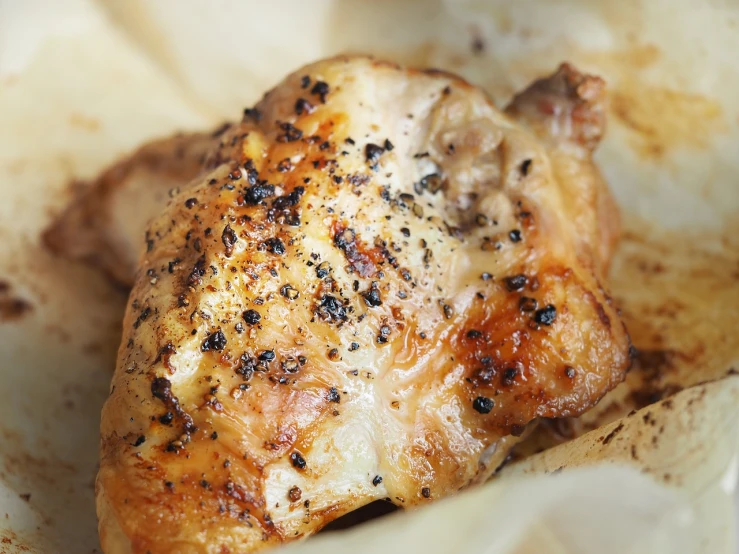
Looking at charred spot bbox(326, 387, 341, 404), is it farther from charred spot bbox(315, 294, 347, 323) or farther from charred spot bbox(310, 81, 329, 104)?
charred spot bbox(310, 81, 329, 104)

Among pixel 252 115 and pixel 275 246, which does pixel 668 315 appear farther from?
pixel 252 115

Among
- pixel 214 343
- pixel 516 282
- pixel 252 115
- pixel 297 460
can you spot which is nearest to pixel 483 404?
pixel 516 282

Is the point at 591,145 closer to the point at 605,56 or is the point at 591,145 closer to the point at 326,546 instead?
the point at 605,56

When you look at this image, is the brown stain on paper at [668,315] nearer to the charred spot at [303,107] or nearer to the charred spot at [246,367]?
the charred spot at [246,367]

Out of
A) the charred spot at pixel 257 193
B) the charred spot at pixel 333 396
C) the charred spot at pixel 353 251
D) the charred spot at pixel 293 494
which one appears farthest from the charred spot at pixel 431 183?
the charred spot at pixel 293 494

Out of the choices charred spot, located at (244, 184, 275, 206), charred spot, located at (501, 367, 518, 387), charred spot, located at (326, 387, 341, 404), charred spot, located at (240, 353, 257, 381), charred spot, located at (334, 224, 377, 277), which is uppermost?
charred spot, located at (244, 184, 275, 206)

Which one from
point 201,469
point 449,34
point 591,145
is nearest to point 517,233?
point 591,145

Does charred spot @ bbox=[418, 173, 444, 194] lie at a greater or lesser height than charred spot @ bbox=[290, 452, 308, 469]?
greater

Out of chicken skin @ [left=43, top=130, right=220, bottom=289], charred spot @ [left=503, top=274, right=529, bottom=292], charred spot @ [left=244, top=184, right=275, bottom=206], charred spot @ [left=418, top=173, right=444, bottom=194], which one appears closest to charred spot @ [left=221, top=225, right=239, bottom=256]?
charred spot @ [left=244, top=184, right=275, bottom=206]
